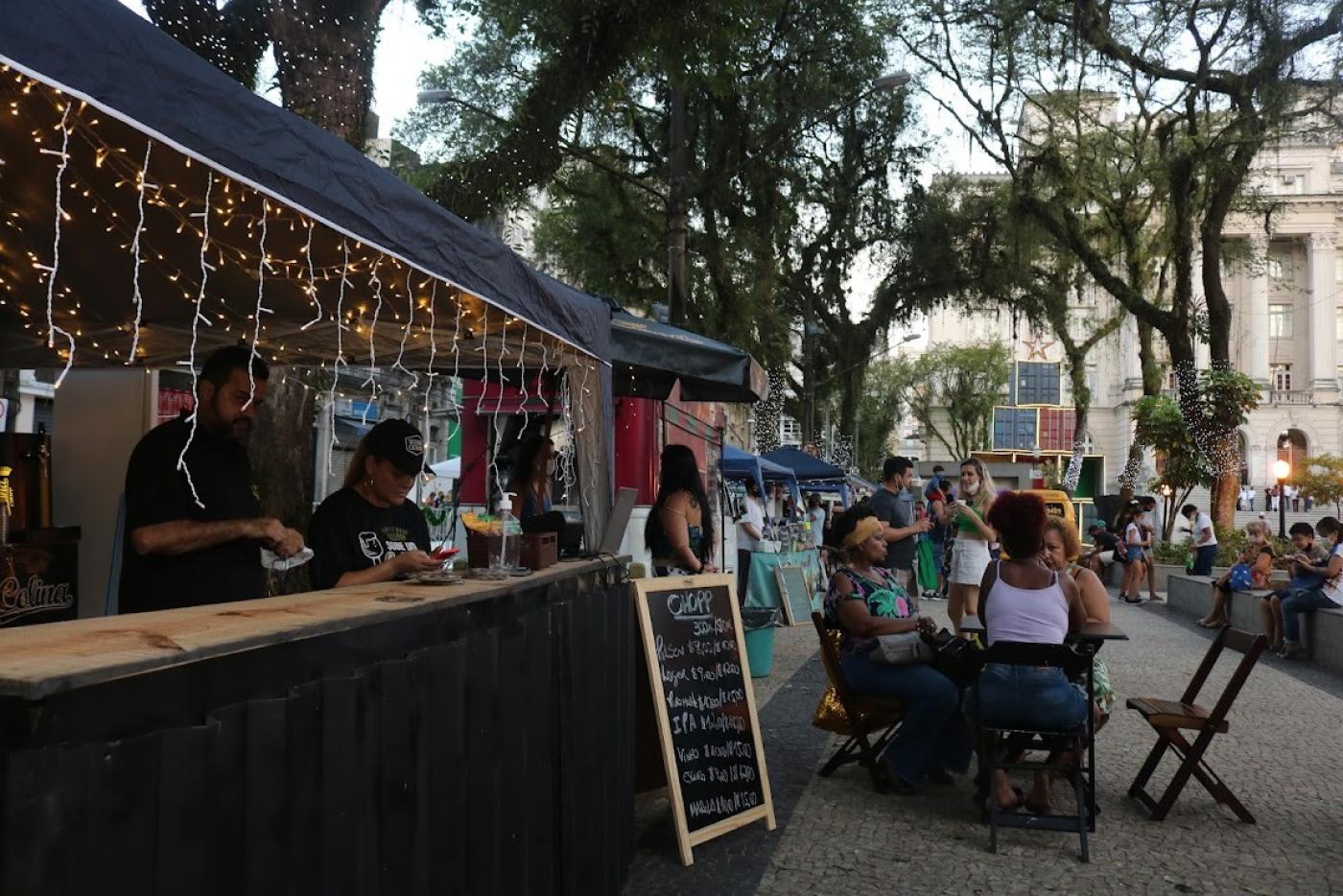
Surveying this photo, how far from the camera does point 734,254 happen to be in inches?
921

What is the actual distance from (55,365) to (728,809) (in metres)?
4.46

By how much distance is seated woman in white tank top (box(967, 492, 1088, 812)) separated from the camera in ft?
16.1

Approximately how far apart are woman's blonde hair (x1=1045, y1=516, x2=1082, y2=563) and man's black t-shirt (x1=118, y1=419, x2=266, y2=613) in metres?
4.73

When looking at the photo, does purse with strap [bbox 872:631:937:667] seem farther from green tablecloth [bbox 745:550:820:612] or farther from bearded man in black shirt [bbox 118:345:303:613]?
green tablecloth [bbox 745:550:820:612]

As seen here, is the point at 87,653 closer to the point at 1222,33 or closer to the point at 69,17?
the point at 69,17

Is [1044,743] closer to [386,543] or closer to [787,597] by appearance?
[386,543]

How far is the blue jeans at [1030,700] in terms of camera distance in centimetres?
489

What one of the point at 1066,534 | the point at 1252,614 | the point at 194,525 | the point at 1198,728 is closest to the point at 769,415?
the point at 1252,614

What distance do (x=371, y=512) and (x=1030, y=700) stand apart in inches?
118

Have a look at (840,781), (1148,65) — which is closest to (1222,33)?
(1148,65)

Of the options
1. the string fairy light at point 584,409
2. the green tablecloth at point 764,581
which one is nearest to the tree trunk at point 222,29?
the string fairy light at point 584,409

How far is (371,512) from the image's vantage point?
3908mm

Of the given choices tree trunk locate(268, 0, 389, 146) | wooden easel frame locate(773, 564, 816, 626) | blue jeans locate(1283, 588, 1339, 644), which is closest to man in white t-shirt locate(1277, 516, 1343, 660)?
blue jeans locate(1283, 588, 1339, 644)

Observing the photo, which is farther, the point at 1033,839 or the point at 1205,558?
the point at 1205,558
